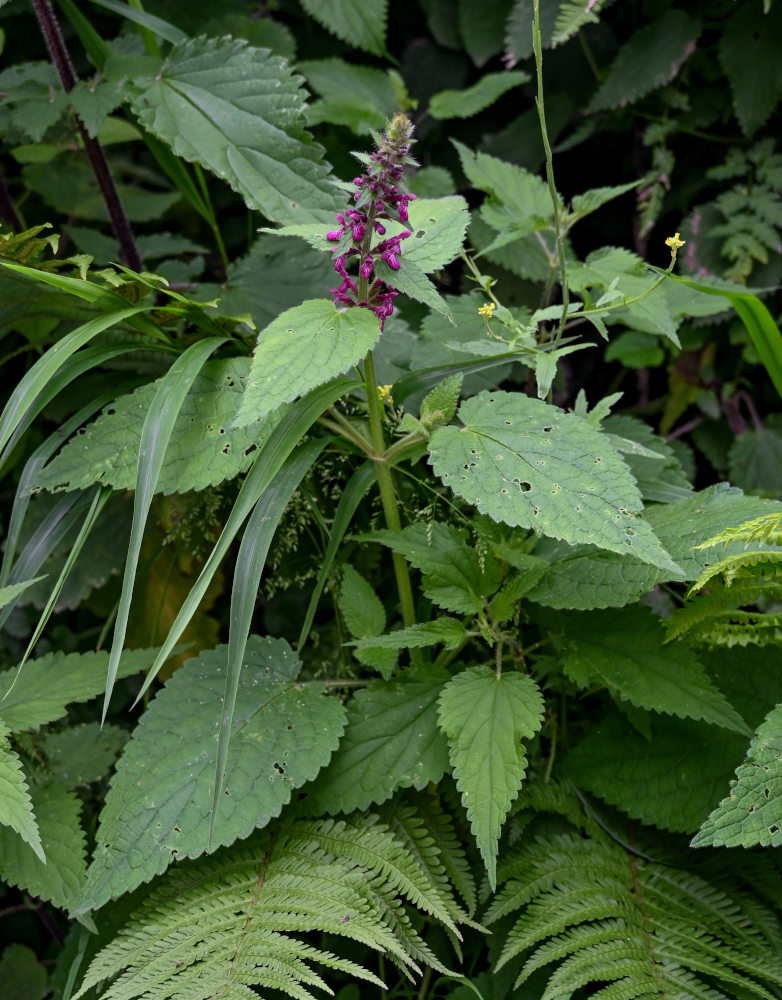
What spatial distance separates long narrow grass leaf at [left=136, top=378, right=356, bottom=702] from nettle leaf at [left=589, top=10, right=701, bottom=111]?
45.9 inches

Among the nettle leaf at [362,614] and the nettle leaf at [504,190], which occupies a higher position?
the nettle leaf at [504,190]

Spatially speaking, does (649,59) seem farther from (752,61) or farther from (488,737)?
(488,737)

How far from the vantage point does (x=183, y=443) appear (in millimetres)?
1312

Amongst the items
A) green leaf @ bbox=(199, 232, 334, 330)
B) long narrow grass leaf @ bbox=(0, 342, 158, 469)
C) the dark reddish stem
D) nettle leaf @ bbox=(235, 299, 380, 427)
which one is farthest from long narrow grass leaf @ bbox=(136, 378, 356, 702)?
the dark reddish stem

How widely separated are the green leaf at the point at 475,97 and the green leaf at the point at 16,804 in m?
1.62

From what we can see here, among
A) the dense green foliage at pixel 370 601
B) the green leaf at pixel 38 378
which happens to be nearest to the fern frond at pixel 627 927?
the dense green foliage at pixel 370 601

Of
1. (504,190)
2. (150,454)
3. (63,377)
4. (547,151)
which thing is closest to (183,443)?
(150,454)

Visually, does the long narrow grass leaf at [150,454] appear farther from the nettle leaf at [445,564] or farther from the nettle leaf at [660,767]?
the nettle leaf at [660,767]

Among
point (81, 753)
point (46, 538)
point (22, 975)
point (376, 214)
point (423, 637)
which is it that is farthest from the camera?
point (22, 975)

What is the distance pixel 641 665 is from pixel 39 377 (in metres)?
0.96

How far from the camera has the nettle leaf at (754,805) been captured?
3.35 feet

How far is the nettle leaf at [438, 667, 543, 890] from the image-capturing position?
1.07m

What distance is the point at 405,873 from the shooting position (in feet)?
3.92

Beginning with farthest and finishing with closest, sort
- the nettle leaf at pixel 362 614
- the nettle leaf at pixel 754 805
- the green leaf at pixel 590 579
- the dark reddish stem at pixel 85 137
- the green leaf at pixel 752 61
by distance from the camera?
1. the green leaf at pixel 752 61
2. the dark reddish stem at pixel 85 137
3. the nettle leaf at pixel 362 614
4. the green leaf at pixel 590 579
5. the nettle leaf at pixel 754 805
